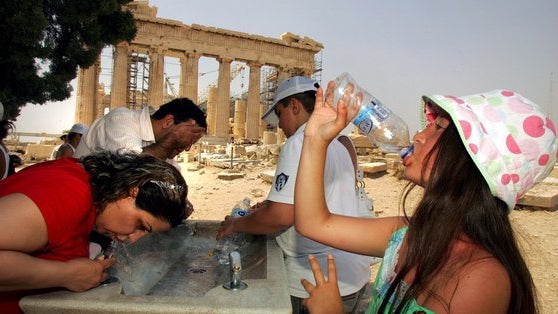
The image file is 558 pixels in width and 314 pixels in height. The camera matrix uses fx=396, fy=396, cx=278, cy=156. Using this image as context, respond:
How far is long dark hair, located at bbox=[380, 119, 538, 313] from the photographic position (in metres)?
1.25

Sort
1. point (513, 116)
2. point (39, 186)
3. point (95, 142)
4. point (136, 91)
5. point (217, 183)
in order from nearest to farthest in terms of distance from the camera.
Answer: point (513, 116) < point (39, 186) < point (95, 142) < point (217, 183) < point (136, 91)

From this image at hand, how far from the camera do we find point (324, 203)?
170 cm

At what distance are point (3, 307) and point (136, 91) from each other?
121ft

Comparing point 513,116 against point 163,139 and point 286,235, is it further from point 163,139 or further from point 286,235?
point 163,139

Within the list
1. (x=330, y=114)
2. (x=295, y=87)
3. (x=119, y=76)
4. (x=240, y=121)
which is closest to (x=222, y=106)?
(x=240, y=121)

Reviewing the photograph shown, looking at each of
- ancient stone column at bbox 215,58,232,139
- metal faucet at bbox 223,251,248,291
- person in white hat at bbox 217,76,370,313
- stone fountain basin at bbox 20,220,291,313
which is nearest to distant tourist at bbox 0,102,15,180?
stone fountain basin at bbox 20,220,291,313

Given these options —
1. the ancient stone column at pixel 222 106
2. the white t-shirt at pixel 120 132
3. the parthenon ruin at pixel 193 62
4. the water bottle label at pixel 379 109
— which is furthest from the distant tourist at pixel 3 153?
the ancient stone column at pixel 222 106

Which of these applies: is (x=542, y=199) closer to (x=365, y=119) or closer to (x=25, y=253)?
(x=365, y=119)

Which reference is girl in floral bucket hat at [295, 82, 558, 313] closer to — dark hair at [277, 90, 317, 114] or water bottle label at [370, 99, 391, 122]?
water bottle label at [370, 99, 391, 122]

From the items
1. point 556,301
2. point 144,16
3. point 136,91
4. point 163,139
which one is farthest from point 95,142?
point 136,91

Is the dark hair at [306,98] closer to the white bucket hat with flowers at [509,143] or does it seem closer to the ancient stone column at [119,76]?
the white bucket hat with flowers at [509,143]

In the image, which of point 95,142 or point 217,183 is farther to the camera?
point 217,183

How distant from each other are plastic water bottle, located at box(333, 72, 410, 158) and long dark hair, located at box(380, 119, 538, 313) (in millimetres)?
653

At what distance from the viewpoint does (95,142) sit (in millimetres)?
3645
